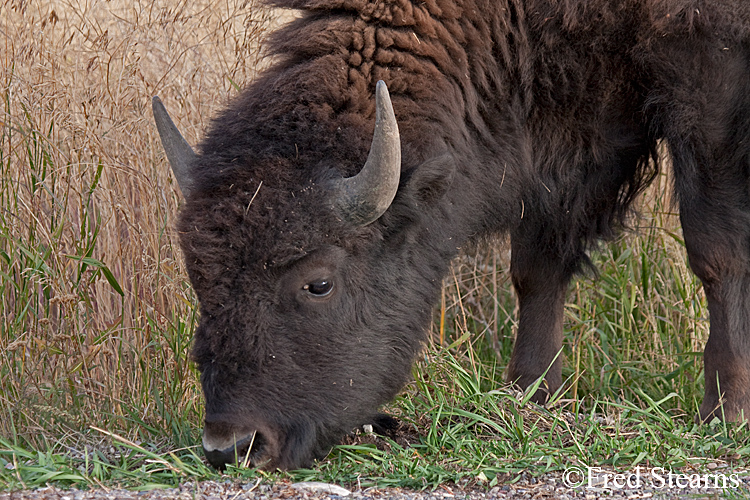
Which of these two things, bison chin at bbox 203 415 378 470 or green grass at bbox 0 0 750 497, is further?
green grass at bbox 0 0 750 497

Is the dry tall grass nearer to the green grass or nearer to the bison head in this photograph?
the green grass

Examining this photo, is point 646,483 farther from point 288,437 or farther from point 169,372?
point 169,372

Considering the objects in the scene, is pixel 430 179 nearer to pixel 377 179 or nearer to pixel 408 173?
pixel 408 173

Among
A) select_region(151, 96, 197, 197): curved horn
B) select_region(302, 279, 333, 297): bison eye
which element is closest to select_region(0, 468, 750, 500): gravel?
select_region(302, 279, 333, 297): bison eye

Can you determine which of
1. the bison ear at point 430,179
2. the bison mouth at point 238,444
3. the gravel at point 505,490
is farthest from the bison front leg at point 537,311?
the bison mouth at point 238,444

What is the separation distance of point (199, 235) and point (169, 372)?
1.43 m

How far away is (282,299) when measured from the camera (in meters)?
3.65

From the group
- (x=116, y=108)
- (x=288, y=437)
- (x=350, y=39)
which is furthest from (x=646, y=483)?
(x=116, y=108)

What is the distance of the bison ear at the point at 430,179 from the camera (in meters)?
3.83

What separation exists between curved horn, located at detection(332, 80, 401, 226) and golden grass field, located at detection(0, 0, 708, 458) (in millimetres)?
1493

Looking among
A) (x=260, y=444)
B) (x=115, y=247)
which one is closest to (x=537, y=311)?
(x=260, y=444)

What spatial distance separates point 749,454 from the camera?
3951 millimetres

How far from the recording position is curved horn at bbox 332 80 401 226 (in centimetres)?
348

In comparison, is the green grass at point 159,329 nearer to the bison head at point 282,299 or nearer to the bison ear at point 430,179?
the bison head at point 282,299
